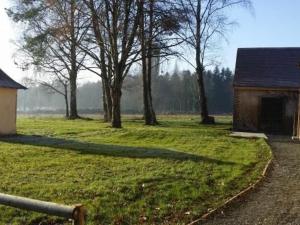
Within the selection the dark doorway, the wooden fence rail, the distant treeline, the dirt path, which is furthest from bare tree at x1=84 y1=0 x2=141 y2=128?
the distant treeline

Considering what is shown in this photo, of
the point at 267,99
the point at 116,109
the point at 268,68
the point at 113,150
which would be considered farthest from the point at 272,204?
the point at 268,68

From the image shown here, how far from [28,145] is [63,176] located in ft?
24.2

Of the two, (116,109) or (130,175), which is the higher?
(116,109)

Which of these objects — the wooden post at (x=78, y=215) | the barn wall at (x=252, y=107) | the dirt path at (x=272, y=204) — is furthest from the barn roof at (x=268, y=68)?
the wooden post at (x=78, y=215)

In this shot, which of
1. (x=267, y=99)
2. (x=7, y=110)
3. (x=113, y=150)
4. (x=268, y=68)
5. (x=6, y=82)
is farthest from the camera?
(x=268, y=68)

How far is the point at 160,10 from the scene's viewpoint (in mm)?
26203

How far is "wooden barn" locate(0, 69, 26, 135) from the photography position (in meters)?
23.1

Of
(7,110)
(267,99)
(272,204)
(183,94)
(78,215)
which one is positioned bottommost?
(272,204)

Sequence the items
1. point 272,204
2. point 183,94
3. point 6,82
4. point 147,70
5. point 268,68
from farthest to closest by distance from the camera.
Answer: point 183,94 < point 147,70 < point 268,68 < point 6,82 < point 272,204

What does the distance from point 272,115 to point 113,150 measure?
15802 mm

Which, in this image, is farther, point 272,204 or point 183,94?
point 183,94

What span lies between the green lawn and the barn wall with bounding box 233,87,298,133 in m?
10.1

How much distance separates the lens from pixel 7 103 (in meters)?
23.5

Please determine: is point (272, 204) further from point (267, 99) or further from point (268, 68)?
point (268, 68)
